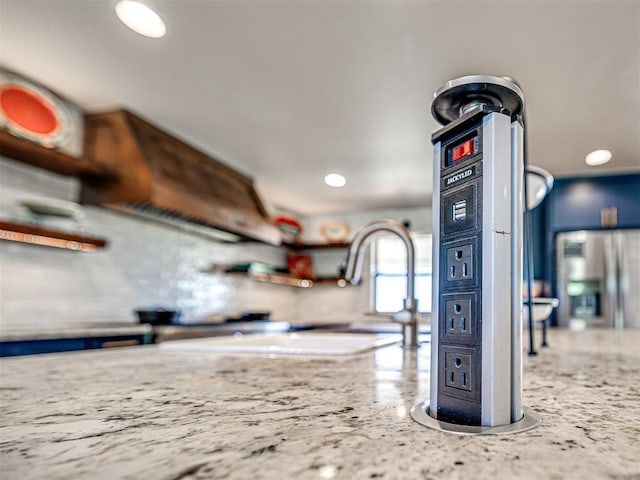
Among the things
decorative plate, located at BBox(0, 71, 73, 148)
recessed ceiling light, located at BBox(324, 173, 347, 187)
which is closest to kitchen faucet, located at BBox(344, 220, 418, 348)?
decorative plate, located at BBox(0, 71, 73, 148)

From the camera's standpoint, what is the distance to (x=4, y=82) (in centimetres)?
248

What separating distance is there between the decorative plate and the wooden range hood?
23 cm

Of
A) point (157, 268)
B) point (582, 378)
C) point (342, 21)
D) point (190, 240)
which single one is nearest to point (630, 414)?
point (582, 378)

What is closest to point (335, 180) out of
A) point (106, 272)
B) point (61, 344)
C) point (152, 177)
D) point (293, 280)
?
point (293, 280)

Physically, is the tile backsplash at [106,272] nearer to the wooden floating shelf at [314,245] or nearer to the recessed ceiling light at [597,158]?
the wooden floating shelf at [314,245]

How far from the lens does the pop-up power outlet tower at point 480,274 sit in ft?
1.17

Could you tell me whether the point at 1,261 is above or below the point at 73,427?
above

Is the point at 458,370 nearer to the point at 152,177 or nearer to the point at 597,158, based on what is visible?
the point at 152,177

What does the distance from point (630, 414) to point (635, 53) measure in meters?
2.46

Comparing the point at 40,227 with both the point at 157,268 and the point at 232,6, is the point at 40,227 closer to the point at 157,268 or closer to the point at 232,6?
the point at 157,268

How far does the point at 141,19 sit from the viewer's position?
2033 millimetres

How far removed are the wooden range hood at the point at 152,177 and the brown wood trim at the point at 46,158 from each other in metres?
0.14

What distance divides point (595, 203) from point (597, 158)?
68 centimetres

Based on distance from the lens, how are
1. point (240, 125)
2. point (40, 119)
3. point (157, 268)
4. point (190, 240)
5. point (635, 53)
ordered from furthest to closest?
1. point (190, 240)
2. point (157, 268)
3. point (240, 125)
4. point (40, 119)
5. point (635, 53)
